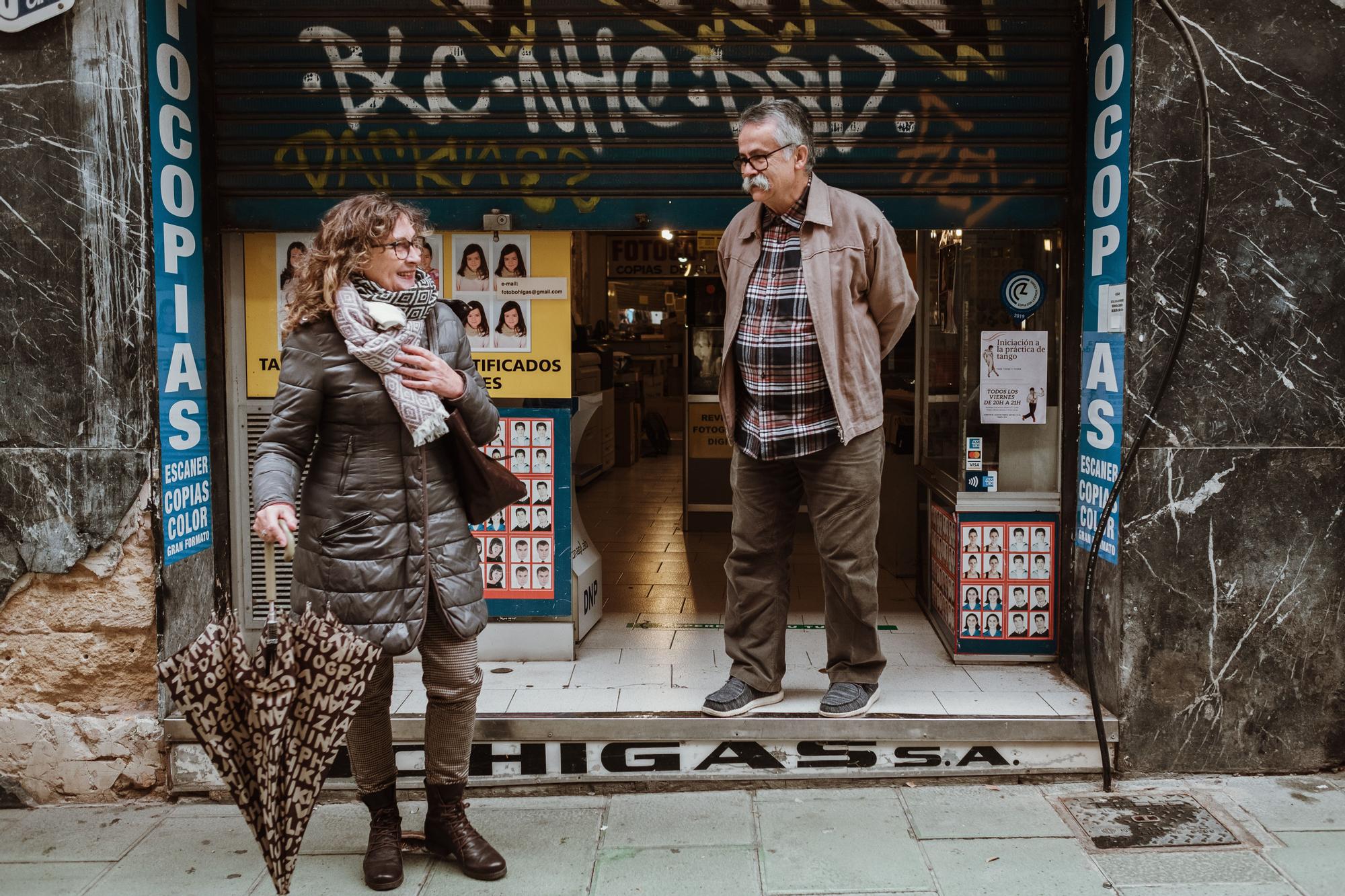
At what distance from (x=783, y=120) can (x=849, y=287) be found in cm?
58

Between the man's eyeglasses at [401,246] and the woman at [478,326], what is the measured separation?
1383 millimetres

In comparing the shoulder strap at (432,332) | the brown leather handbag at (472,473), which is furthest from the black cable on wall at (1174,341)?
the shoulder strap at (432,332)

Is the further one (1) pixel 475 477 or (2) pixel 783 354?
(2) pixel 783 354

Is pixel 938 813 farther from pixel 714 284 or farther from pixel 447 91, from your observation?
pixel 714 284

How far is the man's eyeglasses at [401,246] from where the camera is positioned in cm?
292

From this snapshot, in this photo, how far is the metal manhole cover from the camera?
3.37 m

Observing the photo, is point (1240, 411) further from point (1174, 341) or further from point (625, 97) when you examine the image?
point (625, 97)

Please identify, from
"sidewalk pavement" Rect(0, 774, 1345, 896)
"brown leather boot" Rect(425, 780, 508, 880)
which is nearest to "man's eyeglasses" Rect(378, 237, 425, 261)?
"brown leather boot" Rect(425, 780, 508, 880)

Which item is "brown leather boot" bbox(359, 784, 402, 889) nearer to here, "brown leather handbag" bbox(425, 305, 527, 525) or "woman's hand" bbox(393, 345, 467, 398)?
"brown leather handbag" bbox(425, 305, 527, 525)

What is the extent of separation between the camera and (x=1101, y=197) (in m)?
3.97

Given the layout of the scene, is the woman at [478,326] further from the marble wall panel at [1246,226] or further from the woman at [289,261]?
the marble wall panel at [1246,226]

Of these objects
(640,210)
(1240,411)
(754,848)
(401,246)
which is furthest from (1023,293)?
(401,246)

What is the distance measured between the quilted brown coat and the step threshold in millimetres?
953

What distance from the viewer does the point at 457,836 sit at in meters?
3.20
